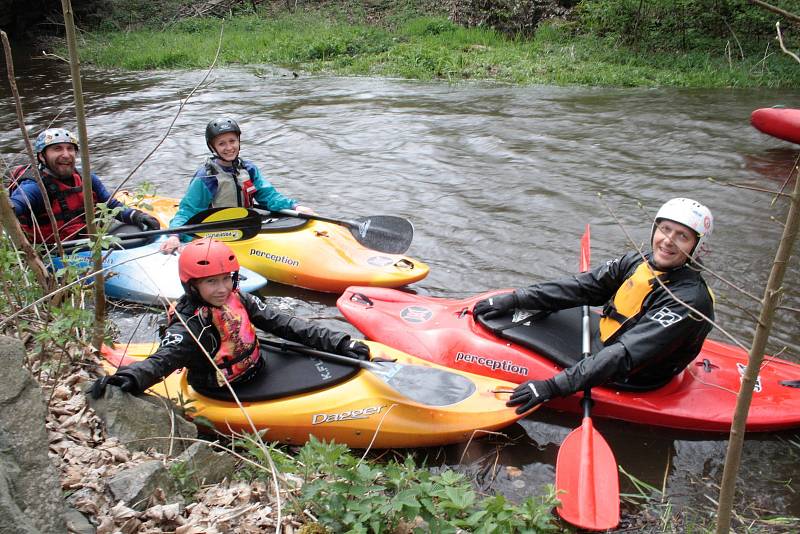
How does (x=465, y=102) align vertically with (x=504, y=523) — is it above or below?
above

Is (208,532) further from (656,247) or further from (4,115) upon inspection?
(4,115)

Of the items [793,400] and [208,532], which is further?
[793,400]

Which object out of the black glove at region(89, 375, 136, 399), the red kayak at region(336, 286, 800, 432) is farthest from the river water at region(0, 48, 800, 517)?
the black glove at region(89, 375, 136, 399)

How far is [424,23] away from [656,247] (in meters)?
13.8

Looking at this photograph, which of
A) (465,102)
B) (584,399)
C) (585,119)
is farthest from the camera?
(465,102)

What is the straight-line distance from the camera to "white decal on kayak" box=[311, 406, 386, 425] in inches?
146

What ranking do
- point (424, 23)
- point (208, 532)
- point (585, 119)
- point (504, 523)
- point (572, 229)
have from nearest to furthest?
point (208, 532)
point (504, 523)
point (572, 229)
point (585, 119)
point (424, 23)

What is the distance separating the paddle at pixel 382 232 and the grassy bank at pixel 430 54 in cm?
737

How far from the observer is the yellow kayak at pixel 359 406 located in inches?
146

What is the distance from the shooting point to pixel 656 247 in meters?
3.80

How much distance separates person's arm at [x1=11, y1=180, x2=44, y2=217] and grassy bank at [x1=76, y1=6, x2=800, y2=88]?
914 centimetres

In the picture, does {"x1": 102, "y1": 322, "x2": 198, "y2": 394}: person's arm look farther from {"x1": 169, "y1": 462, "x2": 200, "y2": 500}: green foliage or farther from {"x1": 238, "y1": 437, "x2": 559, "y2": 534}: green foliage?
{"x1": 238, "y1": 437, "x2": 559, "y2": 534}: green foliage

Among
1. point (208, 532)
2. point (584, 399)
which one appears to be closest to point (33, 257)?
point (208, 532)

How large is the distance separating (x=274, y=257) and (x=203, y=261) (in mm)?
2304
